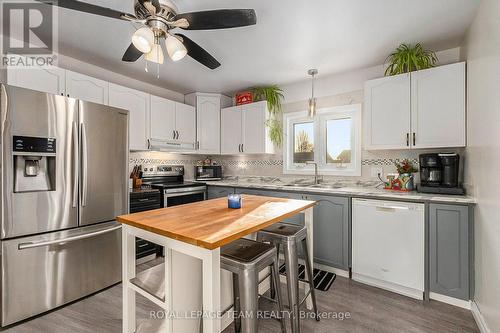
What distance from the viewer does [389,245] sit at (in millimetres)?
2283

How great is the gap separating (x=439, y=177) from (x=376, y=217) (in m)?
0.72

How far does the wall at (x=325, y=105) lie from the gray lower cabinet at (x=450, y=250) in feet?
2.71

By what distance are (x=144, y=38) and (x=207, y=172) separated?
9.15 feet

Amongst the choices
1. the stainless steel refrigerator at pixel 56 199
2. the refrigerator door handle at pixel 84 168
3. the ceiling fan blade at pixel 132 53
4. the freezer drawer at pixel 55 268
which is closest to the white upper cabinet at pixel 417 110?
the ceiling fan blade at pixel 132 53

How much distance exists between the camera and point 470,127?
207cm

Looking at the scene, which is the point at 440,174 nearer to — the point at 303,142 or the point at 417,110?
the point at 417,110

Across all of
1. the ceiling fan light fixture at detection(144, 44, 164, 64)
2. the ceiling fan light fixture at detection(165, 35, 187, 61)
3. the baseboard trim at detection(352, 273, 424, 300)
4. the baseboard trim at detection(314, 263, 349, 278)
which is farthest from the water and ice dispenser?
the baseboard trim at detection(352, 273, 424, 300)

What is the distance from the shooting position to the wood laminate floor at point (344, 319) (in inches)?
69.4

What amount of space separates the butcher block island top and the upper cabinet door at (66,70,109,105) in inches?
74.2

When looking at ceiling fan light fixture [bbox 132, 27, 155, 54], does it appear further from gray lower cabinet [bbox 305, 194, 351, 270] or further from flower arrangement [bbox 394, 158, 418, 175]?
flower arrangement [bbox 394, 158, 418, 175]

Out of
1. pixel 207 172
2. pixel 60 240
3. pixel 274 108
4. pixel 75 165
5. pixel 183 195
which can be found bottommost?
pixel 60 240

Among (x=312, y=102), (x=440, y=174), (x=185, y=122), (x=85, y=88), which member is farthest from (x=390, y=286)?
(x=85, y=88)

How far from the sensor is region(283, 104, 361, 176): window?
10.3 feet

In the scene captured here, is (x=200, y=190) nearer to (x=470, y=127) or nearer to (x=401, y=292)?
(x=401, y=292)
